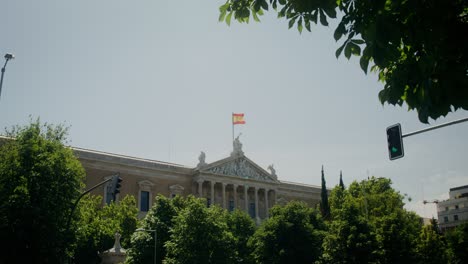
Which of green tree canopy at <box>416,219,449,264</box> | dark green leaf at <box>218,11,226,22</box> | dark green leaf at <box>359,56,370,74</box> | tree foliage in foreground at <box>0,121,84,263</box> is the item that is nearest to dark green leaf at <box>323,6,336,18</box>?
dark green leaf at <box>359,56,370,74</box>

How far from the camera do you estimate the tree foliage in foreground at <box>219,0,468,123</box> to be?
5023 millimetres

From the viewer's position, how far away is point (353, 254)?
1281 inches

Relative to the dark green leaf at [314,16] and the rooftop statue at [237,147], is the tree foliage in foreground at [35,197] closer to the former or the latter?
the dark green leaf at [314,16]

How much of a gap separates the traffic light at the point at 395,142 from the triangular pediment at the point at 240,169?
51861 millimetres

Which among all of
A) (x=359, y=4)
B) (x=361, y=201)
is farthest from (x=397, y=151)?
(x=361, y=201)

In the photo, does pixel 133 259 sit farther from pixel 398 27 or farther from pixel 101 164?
pixel 398 27

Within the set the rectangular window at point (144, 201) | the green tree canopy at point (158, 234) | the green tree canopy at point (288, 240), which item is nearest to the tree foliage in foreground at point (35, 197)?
the green tree canopy at point (158, 234)

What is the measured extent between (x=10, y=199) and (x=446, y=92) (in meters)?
26.2

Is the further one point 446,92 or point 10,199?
point 10,199

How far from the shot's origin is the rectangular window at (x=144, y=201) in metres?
59.0

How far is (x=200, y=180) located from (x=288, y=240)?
94.5ft

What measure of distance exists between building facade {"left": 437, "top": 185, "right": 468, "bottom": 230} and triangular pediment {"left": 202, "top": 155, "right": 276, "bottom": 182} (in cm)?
4541

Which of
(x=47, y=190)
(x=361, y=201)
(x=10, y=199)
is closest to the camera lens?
(x=10, y=199)

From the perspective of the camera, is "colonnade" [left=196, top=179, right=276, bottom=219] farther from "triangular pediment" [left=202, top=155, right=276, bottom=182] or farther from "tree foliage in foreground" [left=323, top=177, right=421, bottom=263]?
"tree foliage in foreground" [left=323, top=177, right=421, bottom=263]
